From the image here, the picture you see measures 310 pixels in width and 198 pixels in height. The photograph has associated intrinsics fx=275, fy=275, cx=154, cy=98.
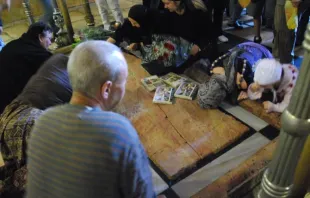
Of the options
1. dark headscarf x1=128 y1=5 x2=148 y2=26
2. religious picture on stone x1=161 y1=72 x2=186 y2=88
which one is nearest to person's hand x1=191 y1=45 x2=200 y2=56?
religious picture on stone x1=161 y1=72 x2=186 y2=88

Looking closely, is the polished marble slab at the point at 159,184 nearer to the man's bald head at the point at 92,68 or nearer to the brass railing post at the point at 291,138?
the brass railing post at the point at 291,138

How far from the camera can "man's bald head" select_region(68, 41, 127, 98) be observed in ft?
3.44

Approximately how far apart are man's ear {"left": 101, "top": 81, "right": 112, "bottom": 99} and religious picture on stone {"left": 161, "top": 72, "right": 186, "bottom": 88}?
Answer: 5.91 ft

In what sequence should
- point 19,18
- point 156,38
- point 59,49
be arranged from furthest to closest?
point 19,18, point 59,49, point 156,38

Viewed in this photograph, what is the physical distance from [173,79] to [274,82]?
109 centimetres

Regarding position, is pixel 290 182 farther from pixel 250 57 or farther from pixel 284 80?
pixel 250 57

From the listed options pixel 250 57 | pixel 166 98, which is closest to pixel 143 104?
pixel 166 98

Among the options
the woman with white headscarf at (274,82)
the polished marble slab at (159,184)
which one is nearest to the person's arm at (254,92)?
the woman with white headscarf at (274,82)

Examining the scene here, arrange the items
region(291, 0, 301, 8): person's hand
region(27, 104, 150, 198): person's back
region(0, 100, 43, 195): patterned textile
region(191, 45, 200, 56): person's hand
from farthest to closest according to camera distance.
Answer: region(191, 45, 200, 56): person's hand < region(291, 0, 301, 8): person's hand < region(0, 100, 43, 195): patterned textile < region(27, 104, 150, 198): person's back

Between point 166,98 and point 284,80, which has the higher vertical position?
point 284,80

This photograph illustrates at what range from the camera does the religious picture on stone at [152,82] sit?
2.94m

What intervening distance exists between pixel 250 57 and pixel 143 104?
3.62 ft

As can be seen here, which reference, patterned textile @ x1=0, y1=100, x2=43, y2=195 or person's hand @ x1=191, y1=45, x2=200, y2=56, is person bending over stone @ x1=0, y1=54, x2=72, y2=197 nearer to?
patterned textile @ x1=0, y1=100, x2=43, y2=195

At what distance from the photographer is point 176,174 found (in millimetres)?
2035
